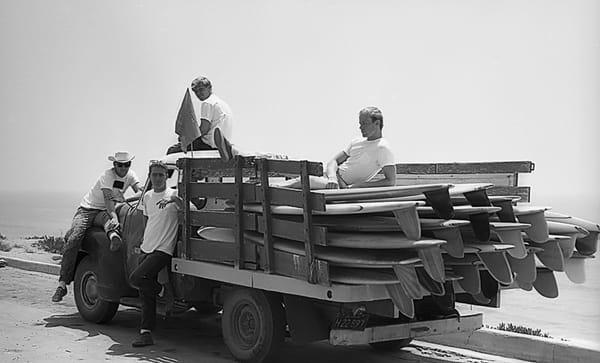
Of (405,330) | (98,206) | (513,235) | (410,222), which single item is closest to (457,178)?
(513,235)

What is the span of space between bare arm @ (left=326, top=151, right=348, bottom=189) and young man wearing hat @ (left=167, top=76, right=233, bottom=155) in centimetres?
164

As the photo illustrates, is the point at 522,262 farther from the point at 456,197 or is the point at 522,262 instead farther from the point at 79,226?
the point at 79,226

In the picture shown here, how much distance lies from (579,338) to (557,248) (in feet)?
5.39

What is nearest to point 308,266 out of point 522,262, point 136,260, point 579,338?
point 522,262

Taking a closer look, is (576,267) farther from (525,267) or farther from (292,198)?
(292,198)

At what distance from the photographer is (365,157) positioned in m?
7.41

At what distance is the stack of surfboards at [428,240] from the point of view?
5770 millimetres

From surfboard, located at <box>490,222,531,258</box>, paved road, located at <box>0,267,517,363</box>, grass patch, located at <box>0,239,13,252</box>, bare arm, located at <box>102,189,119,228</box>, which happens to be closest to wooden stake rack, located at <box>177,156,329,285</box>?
paved road, located at <box>0,267,517,363</box>

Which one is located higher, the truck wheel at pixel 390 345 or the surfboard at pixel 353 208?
the surfboard at pixel 353 208

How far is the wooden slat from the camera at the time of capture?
620 cm

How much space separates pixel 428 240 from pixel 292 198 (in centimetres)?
125

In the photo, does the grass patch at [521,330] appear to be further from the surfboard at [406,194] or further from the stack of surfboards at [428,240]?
the surfboard at [406,194]

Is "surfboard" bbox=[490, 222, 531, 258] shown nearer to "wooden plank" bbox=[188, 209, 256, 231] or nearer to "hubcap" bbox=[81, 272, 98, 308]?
"wooden plank" bbox=[188, 209, 256, 231]

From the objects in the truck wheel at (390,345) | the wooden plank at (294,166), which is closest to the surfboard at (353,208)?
the wooden plank at (294,166)
